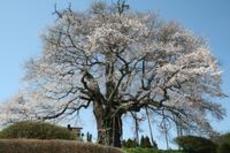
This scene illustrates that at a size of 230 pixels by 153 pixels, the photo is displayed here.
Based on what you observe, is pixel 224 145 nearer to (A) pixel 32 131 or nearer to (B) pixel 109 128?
(B) pixel 109 128

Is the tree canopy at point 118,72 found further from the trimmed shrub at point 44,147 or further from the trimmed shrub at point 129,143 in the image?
the trimmed shrub at point 44,147

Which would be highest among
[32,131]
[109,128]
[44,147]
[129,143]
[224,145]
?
[109,128]

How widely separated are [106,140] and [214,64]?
8523 millimetres

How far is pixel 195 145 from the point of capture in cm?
2834

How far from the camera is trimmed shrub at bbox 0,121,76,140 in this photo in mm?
16938

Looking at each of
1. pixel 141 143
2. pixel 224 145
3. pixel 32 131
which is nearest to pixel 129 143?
pixel 141 143

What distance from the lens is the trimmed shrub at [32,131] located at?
16938 mm

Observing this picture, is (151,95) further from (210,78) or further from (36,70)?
(36,70)

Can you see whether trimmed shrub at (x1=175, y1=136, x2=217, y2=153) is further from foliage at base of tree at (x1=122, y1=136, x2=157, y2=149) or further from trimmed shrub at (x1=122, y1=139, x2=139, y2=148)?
trimmed shrub at (x1=122, y1=139, x2=139, y2=148)

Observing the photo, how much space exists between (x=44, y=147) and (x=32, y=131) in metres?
2.28

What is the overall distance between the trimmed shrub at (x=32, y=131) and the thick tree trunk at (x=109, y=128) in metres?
15.6

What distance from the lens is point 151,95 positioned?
113 feet

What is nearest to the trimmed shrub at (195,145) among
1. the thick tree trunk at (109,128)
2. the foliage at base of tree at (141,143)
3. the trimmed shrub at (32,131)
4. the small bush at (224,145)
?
the small bush at (224,145)

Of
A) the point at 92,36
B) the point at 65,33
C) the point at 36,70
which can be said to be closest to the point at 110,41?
the point at 92,36
